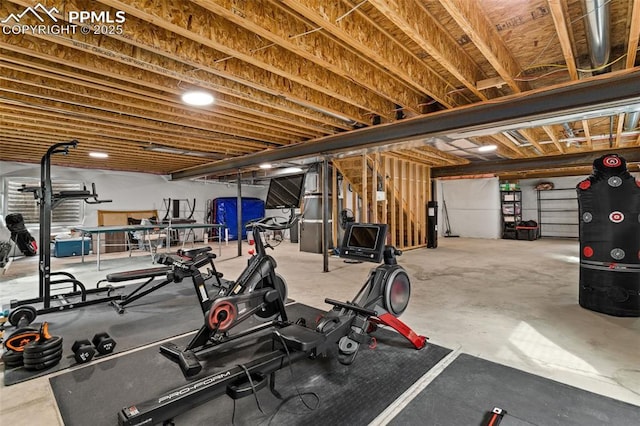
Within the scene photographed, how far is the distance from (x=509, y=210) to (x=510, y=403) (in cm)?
1150

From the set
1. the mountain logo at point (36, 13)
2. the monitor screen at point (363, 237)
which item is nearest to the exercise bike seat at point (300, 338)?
the monitor screen at point (363, 237)

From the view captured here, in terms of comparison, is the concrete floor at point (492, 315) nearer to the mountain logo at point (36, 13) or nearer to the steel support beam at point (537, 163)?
the steel support beam at point (537, 163)

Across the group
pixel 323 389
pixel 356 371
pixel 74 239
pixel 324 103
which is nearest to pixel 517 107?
pixel 324 103

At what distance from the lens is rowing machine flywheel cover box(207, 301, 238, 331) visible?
2.26 meters

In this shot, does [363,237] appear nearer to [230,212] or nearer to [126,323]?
[126,323]

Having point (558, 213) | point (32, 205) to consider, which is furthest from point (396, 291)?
point (558, 213)

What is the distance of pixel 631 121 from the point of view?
16.2 ft

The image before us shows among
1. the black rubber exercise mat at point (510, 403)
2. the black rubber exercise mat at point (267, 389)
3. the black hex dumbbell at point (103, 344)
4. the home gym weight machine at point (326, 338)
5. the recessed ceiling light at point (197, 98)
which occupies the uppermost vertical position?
the recessed ceiling light at point (197, 98)

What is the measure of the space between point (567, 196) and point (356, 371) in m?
12.9

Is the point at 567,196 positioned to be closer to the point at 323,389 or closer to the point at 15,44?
the point at 323,389

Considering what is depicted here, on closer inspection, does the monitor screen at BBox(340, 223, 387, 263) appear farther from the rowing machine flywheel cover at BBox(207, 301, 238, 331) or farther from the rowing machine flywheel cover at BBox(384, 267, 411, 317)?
the rowing machine flywheel cover at BBox(207, 301, 238, 331)

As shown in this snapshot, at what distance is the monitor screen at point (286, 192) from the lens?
360 cm

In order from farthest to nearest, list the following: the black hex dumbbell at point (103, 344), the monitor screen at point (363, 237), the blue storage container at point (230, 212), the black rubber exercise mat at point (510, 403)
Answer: the blue storage container at point (230, 212), the monitor screen at point (363, 237), the black hex dumbbell at point (103, 344), the black rubber exercise mat at point (510, 403)

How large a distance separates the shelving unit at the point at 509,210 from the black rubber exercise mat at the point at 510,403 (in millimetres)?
10891
